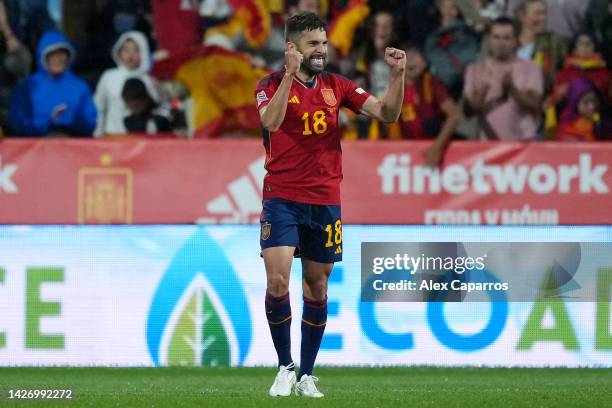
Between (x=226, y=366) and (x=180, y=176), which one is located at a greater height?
(x=180, y=176)

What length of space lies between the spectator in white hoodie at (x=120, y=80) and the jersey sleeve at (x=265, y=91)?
6.23 metres

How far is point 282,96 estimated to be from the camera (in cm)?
698

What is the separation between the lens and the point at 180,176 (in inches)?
514

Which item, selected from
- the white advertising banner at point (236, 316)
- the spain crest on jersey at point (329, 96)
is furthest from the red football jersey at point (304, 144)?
the white advertising banner at point (236, 316)

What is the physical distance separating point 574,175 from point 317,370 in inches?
171

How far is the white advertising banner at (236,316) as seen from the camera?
1018 centimetres

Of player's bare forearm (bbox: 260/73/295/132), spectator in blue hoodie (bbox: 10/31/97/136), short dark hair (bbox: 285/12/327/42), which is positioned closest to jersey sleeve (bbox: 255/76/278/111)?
player's bare forearm (bbox: 260/73/295/132)

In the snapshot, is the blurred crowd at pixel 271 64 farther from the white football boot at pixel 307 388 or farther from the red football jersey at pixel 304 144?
the white football boot at pixel 307 388

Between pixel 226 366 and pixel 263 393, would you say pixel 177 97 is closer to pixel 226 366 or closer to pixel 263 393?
pixel 226 366

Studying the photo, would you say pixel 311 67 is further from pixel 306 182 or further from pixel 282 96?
pixel 306 182

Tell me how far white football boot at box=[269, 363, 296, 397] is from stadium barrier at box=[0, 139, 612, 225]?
5.58 m

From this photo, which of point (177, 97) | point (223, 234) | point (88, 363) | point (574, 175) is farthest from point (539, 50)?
point (88, 363)

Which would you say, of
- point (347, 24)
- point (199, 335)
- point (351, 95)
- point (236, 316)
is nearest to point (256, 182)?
point (347, 24)

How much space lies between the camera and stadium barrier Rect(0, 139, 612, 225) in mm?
12961
